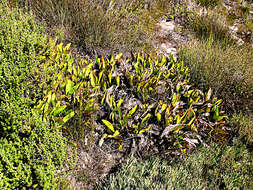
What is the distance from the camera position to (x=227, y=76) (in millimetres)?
2967

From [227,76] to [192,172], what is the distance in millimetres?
1647

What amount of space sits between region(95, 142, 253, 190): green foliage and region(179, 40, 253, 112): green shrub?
0.82 meters

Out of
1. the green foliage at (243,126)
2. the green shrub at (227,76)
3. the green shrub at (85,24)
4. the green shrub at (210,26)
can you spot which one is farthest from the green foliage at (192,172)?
the green shrub at (210,26)

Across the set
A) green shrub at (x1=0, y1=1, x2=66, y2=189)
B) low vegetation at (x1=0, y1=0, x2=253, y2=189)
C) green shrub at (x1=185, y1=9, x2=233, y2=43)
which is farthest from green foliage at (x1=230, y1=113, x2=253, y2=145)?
green shrub at (x1=0, y1=1, x2=66, y2=189)

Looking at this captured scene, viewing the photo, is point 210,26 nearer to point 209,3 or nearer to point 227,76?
point 209,3

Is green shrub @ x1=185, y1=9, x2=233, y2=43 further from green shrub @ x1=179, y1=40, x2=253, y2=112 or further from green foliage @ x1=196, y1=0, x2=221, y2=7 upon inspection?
green shrub @ x1=179, y1=40, x2=253, y2=112

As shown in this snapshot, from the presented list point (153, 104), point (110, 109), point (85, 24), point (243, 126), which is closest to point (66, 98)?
point (110, 109)

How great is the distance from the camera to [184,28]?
15.0ft

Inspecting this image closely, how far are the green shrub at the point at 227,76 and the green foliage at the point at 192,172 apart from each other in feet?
2.70

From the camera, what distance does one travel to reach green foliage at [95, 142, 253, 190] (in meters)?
1.78

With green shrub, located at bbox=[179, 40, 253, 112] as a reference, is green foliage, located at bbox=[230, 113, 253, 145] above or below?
below

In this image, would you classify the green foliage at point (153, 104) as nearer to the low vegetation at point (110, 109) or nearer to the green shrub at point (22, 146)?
the low vegetation at point (110, 109)

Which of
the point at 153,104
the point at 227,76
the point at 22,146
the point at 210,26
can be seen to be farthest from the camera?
the point at 210,26

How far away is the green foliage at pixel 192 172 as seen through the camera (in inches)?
70.2
